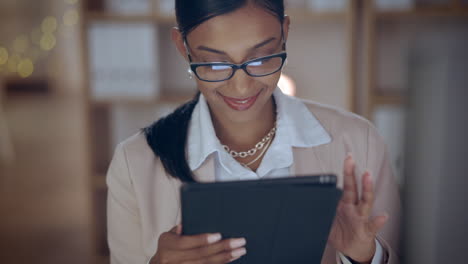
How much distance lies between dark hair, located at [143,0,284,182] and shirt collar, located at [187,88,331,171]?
2cm

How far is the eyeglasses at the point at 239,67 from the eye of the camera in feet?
2.22

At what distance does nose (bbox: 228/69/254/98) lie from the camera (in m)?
0.69

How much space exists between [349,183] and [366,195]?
29mm

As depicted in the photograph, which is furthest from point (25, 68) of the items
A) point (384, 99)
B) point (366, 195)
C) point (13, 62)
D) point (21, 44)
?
point (366, 195)

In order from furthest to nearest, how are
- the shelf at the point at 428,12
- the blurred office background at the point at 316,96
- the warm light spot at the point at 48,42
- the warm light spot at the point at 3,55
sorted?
the warm light spot at the point at 48,42, the warm light spot at the point at 3,55, the shelf at the point at 428,12, the blurred office background at the point at 316,96

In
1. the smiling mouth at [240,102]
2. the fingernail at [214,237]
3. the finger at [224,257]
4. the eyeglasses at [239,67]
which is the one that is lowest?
the finger at [224,257]

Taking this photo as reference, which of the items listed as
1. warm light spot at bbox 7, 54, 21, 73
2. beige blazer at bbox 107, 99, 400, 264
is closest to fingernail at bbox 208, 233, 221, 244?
beige blazer at bbox 107, 99, 400, 264

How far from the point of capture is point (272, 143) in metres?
0.80

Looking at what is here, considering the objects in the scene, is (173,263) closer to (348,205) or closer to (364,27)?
(348,205)

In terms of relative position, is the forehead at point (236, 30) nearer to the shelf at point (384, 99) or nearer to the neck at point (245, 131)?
the neck at point (245, 131)

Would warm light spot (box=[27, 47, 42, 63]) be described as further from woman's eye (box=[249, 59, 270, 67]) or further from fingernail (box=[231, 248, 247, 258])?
fingernail (box=[231, 248, 247, 258])

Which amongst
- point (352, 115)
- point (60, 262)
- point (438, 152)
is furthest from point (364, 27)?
point (60, 262)

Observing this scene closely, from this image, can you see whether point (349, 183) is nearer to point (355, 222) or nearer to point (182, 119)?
point (355, 222)

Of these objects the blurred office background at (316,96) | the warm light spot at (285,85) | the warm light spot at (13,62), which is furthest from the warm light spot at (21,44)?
the warm light spot at (285,85)
